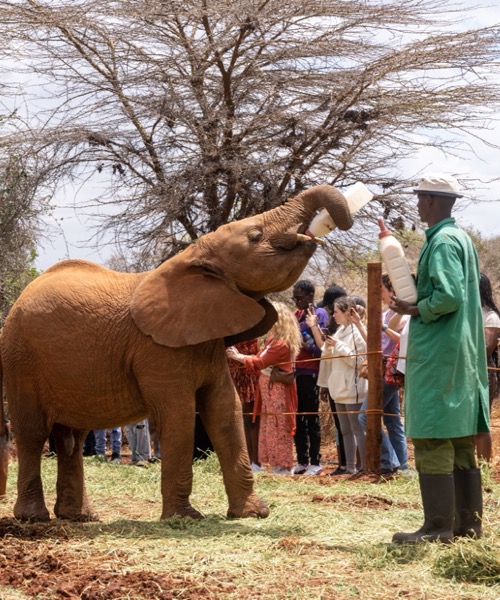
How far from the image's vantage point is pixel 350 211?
23.1 feet


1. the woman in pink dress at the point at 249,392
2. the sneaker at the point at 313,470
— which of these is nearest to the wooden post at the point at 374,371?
the sneaker at the point at 313,470

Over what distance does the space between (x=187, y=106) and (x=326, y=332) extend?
5.04 meters

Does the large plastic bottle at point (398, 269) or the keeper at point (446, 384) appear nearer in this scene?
the keeper at point (446, 384)

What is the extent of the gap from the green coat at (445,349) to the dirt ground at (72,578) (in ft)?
5.11

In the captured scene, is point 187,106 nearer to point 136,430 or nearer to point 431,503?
point 136,430

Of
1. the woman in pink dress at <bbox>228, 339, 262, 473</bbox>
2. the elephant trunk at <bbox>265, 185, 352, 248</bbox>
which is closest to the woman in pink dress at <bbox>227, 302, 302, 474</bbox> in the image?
the woman in pink dress at <bbox>228, 339, 262, 473</bbox>

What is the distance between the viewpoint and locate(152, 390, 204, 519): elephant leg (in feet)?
24.0

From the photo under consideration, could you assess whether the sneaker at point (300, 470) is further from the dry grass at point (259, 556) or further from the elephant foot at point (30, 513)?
the elephant foot at point (30, 513)

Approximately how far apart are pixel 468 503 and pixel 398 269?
1433mm

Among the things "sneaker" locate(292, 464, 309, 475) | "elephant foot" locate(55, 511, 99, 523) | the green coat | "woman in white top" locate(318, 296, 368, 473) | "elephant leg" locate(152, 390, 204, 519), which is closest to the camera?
the green coat

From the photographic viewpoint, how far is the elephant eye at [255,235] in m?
7.19

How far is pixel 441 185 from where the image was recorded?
6266mm

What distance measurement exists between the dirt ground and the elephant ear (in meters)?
1.57

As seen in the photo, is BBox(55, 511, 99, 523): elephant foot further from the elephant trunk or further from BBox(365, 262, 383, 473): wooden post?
BBox(365, 262, 383, 473): wooden post
